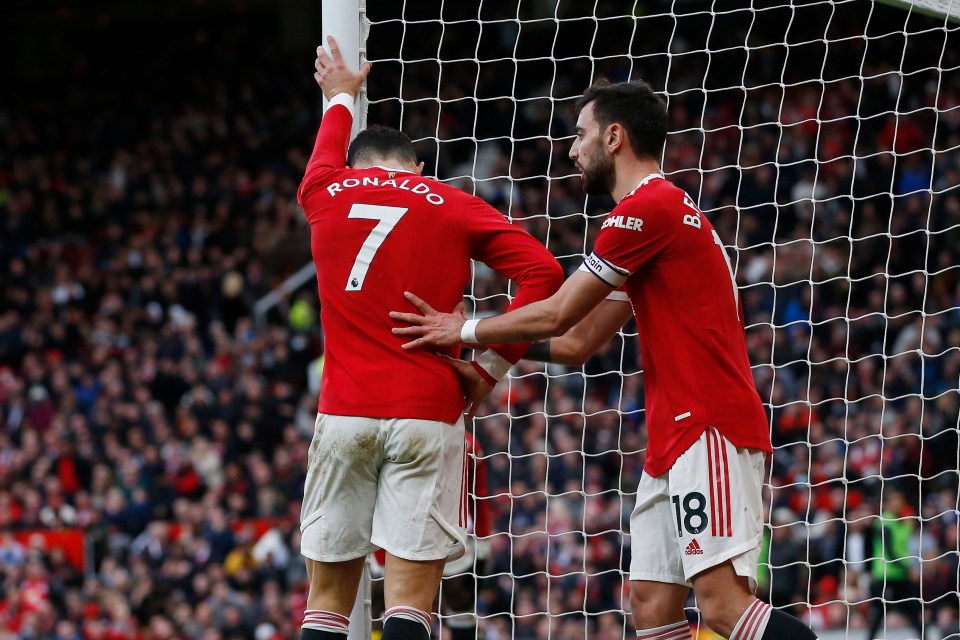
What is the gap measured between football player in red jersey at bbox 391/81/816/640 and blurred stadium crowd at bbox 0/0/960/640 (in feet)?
11.8

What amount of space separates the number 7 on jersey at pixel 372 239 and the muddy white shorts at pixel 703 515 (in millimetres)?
1129

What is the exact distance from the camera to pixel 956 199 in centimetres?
1214

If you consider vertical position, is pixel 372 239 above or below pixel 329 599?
above

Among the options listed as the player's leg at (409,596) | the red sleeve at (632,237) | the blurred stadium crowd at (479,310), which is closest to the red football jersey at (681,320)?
the red sleeve at (632,237)

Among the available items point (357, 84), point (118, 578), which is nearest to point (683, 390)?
point (357, 84)

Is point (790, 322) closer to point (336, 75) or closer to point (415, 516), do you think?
point (336, 75)

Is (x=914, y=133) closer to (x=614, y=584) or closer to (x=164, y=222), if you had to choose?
(x=614, y=584)

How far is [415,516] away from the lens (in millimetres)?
4270

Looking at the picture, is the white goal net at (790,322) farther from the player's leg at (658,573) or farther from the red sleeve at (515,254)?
the player's leg at (658,573)

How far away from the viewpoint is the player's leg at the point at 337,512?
14.2 feet

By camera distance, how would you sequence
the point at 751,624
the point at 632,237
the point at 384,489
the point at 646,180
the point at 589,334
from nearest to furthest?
the point at 751,624 → the point at 632,237 → the point at 646,180 → the point at 384,489 → the point at 589,334

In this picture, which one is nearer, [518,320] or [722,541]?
[722,541]

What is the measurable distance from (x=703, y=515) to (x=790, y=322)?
21.9 ft

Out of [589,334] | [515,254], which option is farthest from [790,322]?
[515,254]
